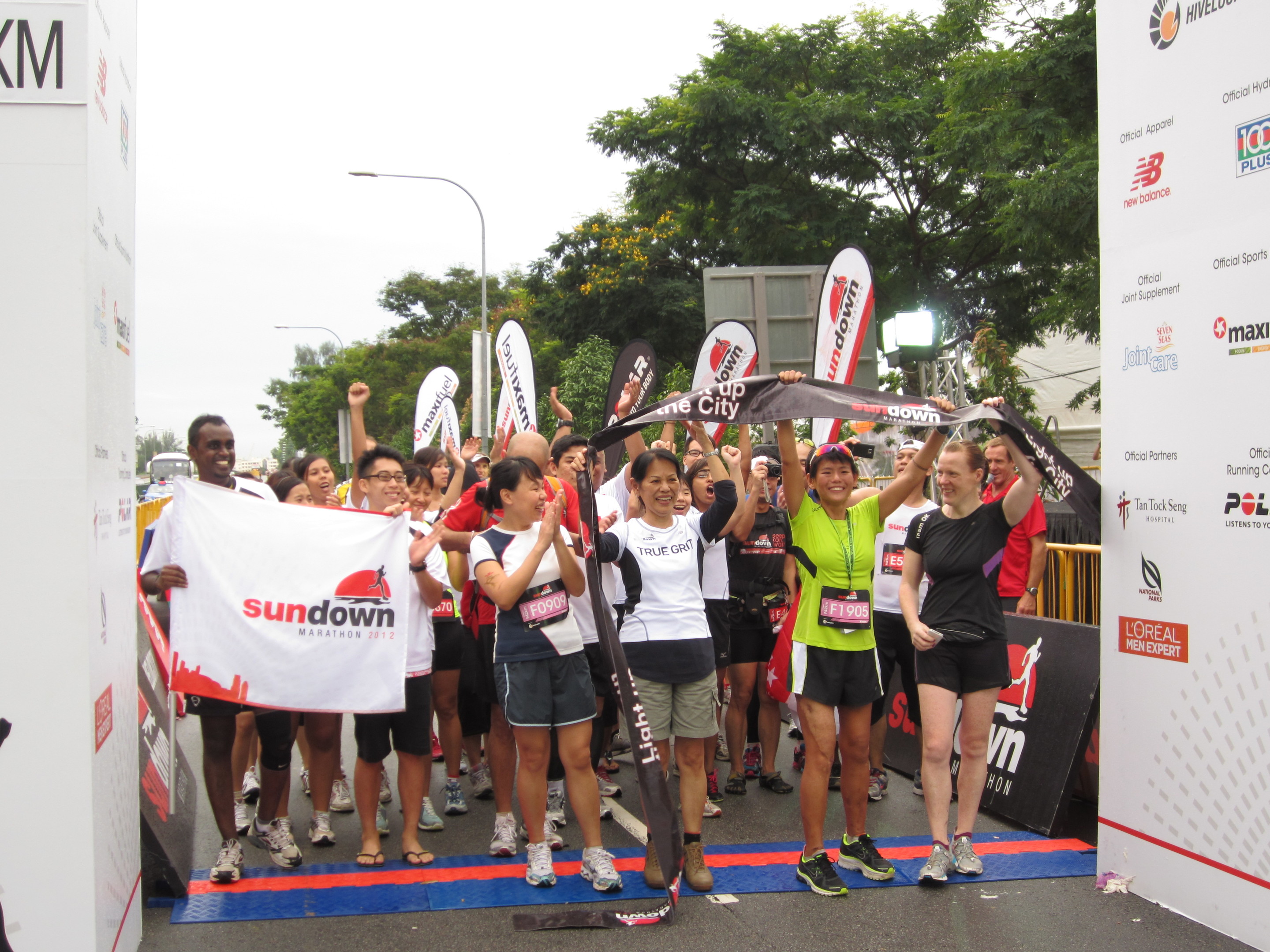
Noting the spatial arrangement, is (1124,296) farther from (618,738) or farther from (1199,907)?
(618,738)

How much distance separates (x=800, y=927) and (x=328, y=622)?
2521 millimetres

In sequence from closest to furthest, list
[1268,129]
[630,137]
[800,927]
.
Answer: [1268,129]
[800,927]
[630,137]

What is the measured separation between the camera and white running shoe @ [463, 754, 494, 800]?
20.6ft

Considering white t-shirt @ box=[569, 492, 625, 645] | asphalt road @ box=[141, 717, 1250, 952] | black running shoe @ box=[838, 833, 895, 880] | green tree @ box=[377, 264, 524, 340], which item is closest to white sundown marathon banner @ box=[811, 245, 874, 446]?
white t-shirt @ box=[569, 492, 625, 645]

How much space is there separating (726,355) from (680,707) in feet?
15.1

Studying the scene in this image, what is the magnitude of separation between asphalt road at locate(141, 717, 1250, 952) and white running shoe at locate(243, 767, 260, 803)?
1681 millimetres

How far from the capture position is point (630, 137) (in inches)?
973

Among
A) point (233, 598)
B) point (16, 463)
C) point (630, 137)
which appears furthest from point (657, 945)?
point (630, 137)

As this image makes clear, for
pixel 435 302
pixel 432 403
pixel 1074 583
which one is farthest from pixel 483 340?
pixel 435 302

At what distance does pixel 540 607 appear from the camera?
4645 millimetres

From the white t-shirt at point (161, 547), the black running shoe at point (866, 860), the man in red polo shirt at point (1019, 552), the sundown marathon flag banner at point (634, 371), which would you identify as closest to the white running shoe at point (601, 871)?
the black running shoe at point (866, 860)

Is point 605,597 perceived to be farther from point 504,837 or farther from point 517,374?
point 517,374

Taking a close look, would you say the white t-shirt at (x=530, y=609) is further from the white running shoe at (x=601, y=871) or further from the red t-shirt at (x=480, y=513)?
the white running shoe at (x=601, y=871)

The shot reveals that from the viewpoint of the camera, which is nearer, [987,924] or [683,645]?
[987,924]
